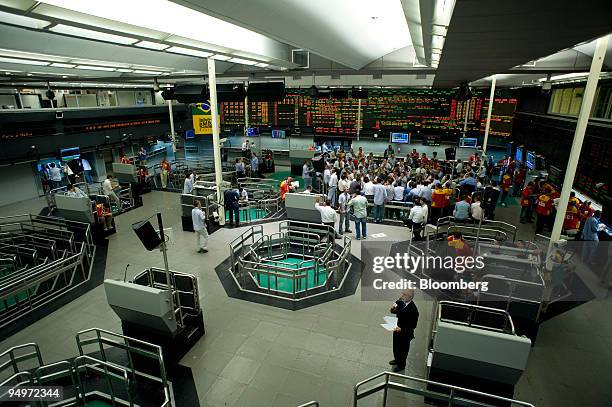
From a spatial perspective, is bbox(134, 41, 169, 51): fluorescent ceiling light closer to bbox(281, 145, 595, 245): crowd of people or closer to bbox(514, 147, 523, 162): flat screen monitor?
bbox(281, 145, 595, 245): crowd of people

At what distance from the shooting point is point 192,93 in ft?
37.6

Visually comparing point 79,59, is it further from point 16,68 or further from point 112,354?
point 112,354

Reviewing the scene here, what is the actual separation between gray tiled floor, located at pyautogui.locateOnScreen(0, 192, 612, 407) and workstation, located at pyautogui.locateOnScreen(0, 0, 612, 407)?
0.04 metres

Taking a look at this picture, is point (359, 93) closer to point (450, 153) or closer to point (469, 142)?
point (450, 153)

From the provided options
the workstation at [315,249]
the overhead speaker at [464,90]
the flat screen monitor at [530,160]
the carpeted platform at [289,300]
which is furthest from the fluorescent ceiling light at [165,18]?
the flat screen monitor at [530,160]

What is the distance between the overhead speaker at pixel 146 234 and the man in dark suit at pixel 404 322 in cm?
378

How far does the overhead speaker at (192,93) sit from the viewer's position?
11312mm

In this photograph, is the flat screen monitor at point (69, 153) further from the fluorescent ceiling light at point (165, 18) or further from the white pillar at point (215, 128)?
the fluorescent ceiling light at point (165, 18)

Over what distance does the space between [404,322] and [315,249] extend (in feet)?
14.0

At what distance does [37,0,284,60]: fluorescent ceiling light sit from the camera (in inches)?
161

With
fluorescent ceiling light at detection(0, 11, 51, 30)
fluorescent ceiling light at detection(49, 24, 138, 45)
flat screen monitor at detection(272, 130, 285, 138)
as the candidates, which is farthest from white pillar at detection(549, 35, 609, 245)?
flat screen monitor at detection(272, 130, 285, 138)

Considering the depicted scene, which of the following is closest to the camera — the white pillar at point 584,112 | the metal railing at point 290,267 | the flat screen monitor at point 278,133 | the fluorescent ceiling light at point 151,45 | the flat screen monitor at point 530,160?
the white pillar at point 584,112

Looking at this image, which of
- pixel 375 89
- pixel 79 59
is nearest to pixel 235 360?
pixel 79 59

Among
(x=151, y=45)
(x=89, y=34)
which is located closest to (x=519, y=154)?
(x=151, y=45)
